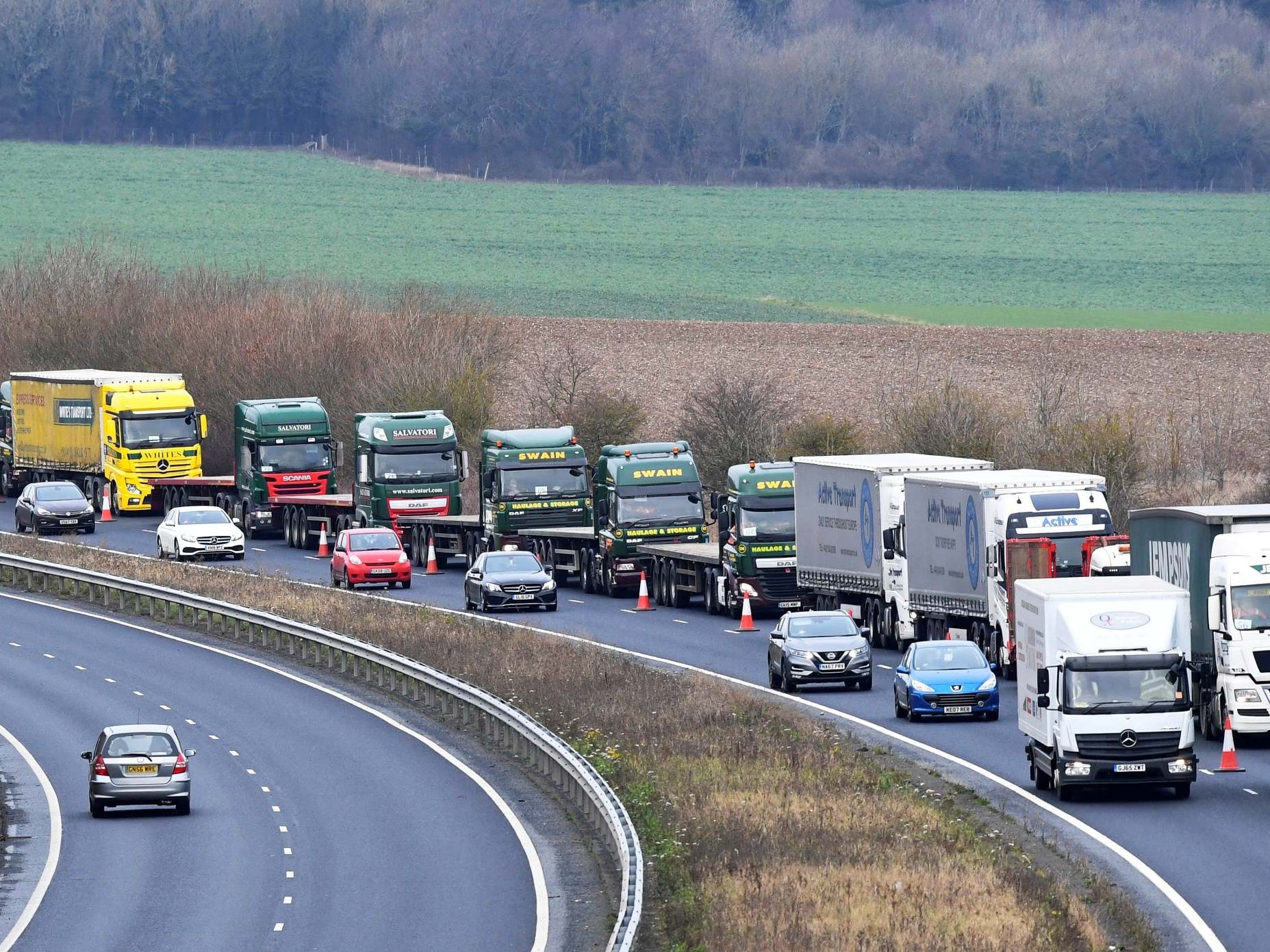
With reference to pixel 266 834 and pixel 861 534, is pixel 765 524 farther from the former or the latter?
pixel 266 834

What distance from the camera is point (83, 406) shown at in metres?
71.9

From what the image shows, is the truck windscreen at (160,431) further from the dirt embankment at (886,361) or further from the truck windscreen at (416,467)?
the dirt embankment at (886,361)

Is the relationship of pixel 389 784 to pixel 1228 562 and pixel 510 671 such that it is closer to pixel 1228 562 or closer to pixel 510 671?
pixel 510 671

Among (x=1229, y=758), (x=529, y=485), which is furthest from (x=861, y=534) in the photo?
(x=1229, y=758)

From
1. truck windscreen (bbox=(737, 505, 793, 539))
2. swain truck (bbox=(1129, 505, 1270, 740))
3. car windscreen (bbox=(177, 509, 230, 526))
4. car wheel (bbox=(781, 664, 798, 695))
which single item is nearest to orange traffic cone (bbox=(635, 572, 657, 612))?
truck windscreen (bbox=(737, 505, 793, 539))

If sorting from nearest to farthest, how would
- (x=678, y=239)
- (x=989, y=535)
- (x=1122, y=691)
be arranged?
(x=1122, y=691)
(x=989, y=535)
(x=678, y=239)

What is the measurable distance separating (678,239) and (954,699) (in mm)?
112695

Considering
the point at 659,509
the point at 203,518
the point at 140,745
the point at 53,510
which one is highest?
the point at 659,509

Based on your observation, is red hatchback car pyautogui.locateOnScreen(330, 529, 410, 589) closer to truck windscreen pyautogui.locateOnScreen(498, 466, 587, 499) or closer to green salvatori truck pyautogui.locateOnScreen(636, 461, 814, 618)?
truck windscreen pyautogui.locateOnScreen(498, 466, 587, 499)

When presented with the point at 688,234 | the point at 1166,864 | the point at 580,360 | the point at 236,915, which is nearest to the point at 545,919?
the point at 236,915

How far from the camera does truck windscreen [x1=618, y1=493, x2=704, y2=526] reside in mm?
53938

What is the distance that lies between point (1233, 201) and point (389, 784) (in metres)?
149

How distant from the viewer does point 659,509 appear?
178 ft

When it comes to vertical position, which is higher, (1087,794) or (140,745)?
(140,745)
